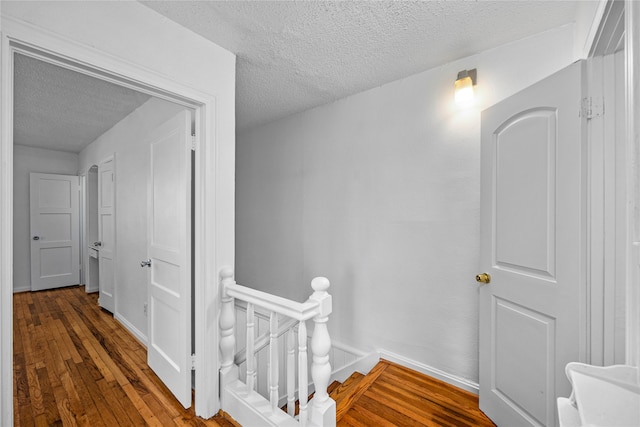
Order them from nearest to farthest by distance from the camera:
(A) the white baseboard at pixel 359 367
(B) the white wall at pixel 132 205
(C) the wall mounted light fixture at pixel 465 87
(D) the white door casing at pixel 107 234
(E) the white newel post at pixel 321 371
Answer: (E) the white newel post at pixel 321 371 → (C) the wall mounted light fixture at pixel 465 87 → (A) the white baseboard at pixel 359 367 → (B) the white wall at pixel 132 205 → (D) the white door casing at pixel 107 234

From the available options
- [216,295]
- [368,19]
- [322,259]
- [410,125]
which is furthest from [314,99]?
[216,295]

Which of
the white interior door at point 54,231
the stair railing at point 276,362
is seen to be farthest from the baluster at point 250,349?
the white interior door at point 54,231

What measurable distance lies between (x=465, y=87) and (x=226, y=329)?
215 cm

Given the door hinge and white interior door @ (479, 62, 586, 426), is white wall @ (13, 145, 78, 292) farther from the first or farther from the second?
the door hinge

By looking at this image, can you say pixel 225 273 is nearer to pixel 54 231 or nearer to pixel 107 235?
pixel 107 235

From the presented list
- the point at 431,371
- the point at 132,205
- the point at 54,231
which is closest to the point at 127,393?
the point at 132,205

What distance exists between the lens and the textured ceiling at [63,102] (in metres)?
2.15

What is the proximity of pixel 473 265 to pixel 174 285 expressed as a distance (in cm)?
202

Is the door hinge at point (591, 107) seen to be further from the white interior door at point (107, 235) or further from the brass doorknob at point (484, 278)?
the white interior door at point (107, 235)

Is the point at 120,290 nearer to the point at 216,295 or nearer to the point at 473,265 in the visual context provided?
the point at 216,295

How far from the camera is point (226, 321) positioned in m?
1.71

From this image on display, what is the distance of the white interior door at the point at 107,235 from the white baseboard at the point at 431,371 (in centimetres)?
321

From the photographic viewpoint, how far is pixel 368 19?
1.51 m

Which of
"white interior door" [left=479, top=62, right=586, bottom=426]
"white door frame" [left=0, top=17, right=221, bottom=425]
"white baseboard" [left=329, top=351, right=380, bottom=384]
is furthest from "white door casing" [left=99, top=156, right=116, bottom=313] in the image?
"white interior door" [left=479, top=62, right=586, bottom=426]
